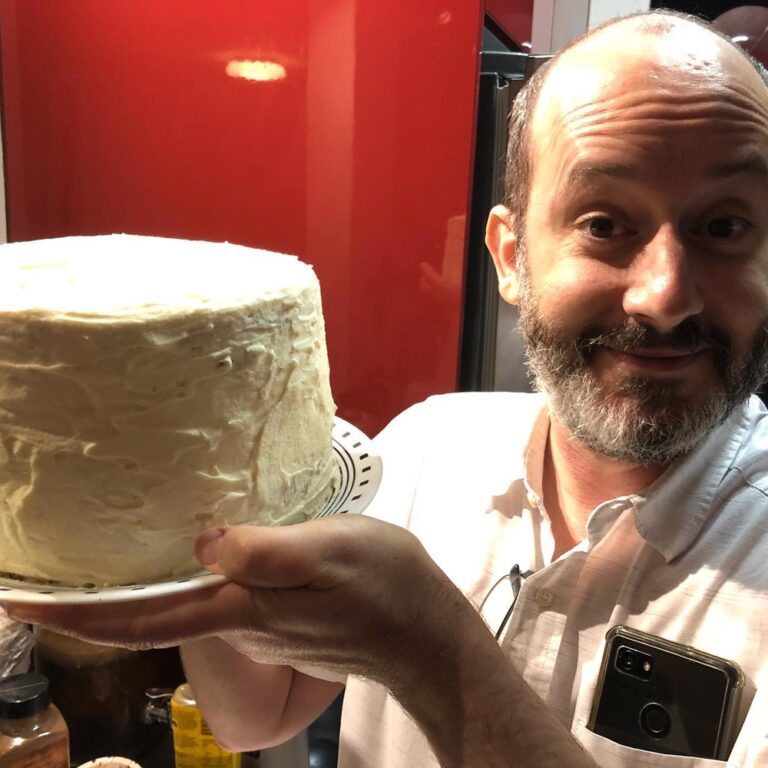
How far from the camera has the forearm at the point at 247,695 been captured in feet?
3.80

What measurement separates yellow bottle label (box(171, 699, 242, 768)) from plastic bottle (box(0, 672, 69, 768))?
0.19 m

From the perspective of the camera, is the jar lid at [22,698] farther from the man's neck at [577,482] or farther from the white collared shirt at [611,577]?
the man's neck at [577,482]

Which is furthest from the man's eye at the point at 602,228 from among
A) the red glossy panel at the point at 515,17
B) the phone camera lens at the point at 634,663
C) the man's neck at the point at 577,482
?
the red glossy panel at the point at 515,17

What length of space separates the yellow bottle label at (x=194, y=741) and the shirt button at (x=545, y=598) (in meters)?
0.65

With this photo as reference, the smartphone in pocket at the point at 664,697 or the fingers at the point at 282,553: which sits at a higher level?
the fingers at the point at 282,553

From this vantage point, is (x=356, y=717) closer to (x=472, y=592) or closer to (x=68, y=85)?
(x=472, y=592)

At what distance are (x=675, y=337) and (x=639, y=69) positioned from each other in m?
0.36

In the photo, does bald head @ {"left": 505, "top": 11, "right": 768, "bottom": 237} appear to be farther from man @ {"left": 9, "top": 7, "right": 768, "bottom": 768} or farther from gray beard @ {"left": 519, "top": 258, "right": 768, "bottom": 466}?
gray beard @ {"left": 519, "top": 258, "right": 768, "bottom": 466}

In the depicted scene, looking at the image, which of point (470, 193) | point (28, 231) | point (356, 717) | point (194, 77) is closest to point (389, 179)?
point (470, 193)

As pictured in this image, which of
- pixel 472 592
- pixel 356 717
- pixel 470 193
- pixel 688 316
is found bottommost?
pixel 356 717

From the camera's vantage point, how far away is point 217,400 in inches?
27.7

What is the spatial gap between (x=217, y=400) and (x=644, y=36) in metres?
0.78

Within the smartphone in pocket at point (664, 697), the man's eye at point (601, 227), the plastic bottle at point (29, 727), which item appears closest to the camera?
the smartphone in pocket at point (664, 697)

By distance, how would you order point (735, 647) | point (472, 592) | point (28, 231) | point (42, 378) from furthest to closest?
point (28, 231) → point (472, 592) → point (735, 647) → point (42, 378)
